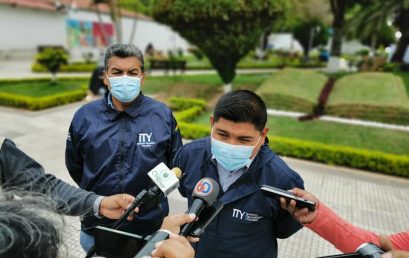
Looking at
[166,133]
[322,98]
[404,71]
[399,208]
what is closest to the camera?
[166,133]

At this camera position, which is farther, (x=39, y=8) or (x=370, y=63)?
(x=39, y=8)

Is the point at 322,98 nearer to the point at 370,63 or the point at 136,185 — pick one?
Answer: the point at 136,185

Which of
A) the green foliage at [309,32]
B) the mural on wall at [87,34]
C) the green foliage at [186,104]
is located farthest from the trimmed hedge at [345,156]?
the green foliage at [309,32]

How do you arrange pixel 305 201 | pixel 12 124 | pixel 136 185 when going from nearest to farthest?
pixel 305 201 < pixel 136 185 < pixel 12 124

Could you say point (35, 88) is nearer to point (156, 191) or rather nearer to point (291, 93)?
point (291, 93)

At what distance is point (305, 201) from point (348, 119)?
8.76 metres

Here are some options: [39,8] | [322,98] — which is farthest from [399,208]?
[39,8]

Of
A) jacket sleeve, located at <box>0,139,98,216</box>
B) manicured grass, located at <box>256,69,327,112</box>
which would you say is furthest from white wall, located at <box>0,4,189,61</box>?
jacket sleeve, located at <box>0,139,98,216</box>

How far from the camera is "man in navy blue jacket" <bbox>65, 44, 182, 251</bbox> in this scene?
Answer: 2.20 m

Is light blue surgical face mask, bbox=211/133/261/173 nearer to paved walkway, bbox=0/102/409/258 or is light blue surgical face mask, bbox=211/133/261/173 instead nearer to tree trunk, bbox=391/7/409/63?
paved walkway, bbox=0/102/409/258

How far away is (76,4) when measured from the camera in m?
27.4

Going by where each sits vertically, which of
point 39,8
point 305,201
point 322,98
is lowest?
point 322,98

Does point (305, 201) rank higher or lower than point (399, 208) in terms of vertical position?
higher

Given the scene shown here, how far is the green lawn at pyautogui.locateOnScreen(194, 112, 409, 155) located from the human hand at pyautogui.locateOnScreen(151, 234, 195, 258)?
7.14 m
